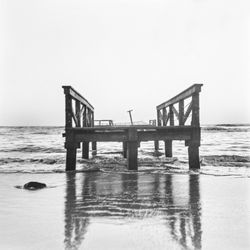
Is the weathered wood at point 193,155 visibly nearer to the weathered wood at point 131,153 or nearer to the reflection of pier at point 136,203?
the weathered wood at point 131,153

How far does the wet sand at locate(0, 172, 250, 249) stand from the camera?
2568 millimetres

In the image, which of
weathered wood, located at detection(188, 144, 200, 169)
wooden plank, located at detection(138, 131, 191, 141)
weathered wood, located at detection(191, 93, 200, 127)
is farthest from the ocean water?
weathered wood, located at detection(191, 93, 200, 127)

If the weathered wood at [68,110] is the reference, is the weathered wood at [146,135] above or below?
below

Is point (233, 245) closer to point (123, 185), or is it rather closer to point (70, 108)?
point (123, 185)

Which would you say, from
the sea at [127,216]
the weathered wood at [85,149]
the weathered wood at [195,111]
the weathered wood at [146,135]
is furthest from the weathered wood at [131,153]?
the weathered wood at [85,149]

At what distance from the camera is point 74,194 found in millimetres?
4840

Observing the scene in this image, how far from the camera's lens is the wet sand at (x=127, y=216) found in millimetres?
2568

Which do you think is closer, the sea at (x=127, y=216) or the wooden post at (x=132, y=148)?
the sea at (x=127, y=216)

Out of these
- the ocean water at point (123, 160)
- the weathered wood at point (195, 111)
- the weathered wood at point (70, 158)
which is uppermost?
the weathered wood at point (195, 111)

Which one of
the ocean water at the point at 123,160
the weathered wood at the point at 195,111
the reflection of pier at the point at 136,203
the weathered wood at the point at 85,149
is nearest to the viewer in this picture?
the reflection of pier at the point at 136,203

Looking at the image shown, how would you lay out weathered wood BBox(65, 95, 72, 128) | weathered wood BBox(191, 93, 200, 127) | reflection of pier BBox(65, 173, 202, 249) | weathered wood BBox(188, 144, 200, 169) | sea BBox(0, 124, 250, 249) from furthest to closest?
weathered wood BBox(188, 144, 200, 169) < weathered wood BBox(65, 95, 72, 128) < weathered wood BBox(191, 93, 200, 127) < reflection of pier BBox(65, 173, 202, 249) < sea BBox(0, 124, 250, 249)

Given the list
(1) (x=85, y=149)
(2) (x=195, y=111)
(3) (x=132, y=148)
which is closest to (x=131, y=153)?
(3) (x=132, y=148)

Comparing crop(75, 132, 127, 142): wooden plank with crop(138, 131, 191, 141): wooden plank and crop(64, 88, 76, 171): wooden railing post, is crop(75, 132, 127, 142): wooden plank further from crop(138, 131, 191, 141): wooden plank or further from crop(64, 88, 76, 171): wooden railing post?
crop(138, 131, 191, 141): wooden plank

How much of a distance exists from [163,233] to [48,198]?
89.5 inches
